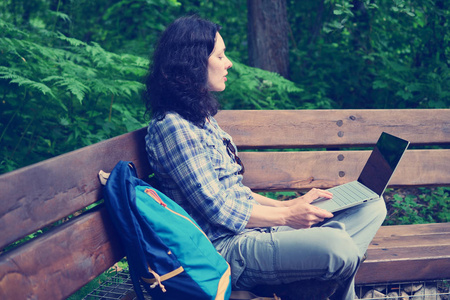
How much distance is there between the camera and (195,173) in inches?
84.4

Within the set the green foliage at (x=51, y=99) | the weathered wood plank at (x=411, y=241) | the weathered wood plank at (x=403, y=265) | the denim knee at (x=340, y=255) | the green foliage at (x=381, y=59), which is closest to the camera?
the denim knee at (x=340, y=255)

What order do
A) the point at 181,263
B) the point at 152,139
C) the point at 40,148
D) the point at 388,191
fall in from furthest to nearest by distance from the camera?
the point at 388,191 < the point at 40,148 < the point at 152,139 < the point at 181,263

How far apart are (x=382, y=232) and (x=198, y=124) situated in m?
1.58

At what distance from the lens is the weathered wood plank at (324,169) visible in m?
3.24

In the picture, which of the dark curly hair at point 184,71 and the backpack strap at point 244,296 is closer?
the backpack strap at point 244,296

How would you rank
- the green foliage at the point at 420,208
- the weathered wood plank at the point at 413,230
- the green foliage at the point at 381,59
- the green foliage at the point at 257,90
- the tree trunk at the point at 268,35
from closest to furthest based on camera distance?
the weathered wood plank at the point at 413,230
the green foliage at the point at 420,208
the green foliage at the point at 257,90
the green foliage at the point at 381,59
the tree trunk at the point at 268,35

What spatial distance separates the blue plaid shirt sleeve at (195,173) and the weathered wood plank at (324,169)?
95 centimetres

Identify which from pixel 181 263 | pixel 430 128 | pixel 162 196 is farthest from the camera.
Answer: pixel 430 128

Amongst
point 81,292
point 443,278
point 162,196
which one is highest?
point 162,196

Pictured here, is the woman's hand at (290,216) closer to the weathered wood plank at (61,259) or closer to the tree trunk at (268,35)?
the weathered wood plank at (61,259)

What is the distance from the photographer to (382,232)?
10.4 ft

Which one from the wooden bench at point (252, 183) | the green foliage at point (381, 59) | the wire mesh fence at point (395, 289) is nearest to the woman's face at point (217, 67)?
the wooden bench at point (252, 183)

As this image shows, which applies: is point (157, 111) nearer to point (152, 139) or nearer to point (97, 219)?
point (152, 139)

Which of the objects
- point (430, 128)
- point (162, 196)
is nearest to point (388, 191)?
point (430, 128)
